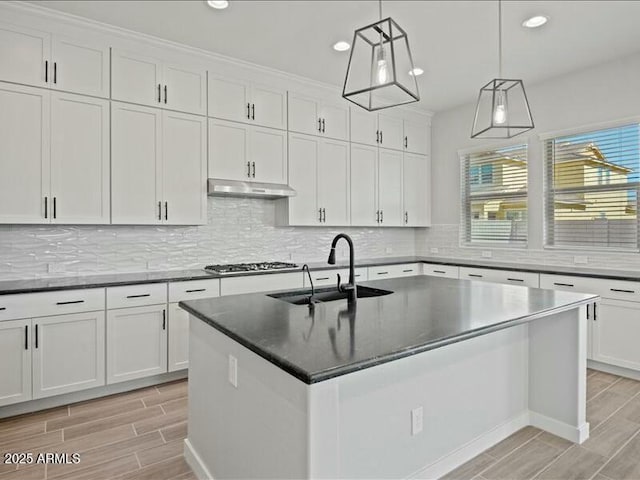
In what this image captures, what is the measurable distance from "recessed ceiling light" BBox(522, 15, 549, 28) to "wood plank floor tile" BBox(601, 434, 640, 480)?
308 centimetres

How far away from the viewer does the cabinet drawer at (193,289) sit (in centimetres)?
340

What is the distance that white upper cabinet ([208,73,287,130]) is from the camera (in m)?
3.91

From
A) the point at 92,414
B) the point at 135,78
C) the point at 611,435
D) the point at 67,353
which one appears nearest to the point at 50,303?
the point at 67,353

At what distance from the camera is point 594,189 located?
165 inches

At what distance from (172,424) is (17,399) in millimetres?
1123

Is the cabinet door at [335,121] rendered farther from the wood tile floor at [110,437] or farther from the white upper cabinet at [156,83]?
the wood tile floor at [110,437]

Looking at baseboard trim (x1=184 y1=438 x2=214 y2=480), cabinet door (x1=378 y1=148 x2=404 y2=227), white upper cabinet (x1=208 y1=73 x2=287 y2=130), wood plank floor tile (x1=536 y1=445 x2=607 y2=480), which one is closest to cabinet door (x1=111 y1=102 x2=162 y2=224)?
white upper cabinet (x1=208 y1=73 x2=287 y2=130)

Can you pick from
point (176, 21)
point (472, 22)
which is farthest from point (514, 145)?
point (176, 21)

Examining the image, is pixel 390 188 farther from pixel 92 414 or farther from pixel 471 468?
pixel 92 414

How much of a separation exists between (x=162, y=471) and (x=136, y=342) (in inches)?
51.7

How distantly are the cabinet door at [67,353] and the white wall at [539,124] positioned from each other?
4.42 meters

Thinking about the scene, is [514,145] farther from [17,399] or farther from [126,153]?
[17,399]

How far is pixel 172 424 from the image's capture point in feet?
8.93

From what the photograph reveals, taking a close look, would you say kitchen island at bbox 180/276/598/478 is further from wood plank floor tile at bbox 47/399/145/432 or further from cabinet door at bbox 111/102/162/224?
cabinet door at bbox 111/102/162/224
